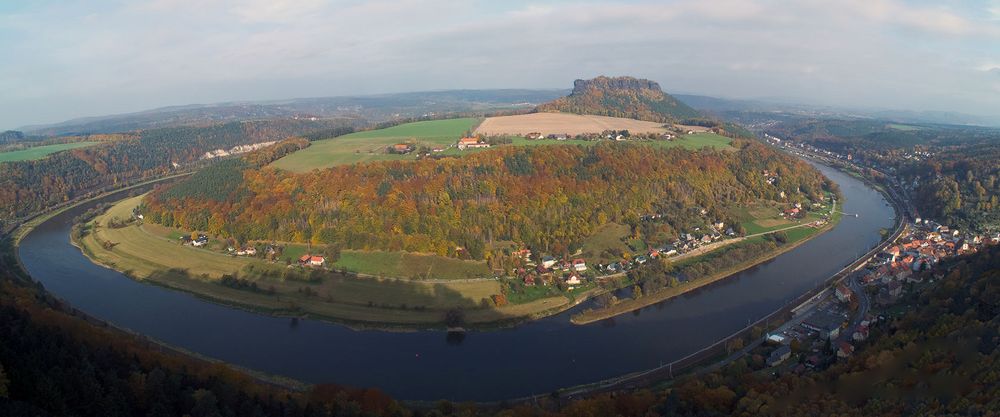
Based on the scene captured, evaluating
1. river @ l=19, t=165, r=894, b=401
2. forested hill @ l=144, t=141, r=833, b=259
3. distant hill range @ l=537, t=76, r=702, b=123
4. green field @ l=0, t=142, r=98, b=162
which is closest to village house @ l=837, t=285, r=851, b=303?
river @ l=19, t=165, r=894, b=401

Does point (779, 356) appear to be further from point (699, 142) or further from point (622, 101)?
point (622, 101)

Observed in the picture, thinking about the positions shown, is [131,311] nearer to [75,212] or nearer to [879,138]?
[75,212]

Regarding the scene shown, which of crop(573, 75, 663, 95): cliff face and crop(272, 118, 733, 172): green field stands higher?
crop(573, 75, 663, 95): cliff face

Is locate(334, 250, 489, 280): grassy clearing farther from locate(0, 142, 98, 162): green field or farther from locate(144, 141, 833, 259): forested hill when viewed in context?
locate(0, 142, 98, 162): green field

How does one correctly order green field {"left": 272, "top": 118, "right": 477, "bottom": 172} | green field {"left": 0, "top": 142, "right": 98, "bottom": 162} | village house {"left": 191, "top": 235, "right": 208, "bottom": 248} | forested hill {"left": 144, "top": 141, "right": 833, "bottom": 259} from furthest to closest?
green field {"left": 0, "top": 142, "right": 98, "bottom": 162}
green field {"left": 272, "top": 118, "right": 477, "bottom": 172}
village house {"left": 191, "top": 235, "right": 208, "bottom": 248}
forested hill {"left": 144, "top": 141, "right": 833, "bottom": 259}

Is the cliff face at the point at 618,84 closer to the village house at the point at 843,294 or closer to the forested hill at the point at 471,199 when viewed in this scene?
the forested hill at the point at 471,199

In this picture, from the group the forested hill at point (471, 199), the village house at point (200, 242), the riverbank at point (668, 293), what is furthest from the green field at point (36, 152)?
the riverbank at point (668, 293)

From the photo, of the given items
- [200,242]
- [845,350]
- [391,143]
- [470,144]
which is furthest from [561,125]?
[845,350]
